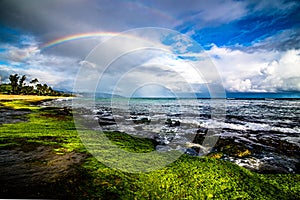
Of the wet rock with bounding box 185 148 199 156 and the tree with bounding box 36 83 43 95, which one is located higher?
the tree with bounding box 36 83 43 95

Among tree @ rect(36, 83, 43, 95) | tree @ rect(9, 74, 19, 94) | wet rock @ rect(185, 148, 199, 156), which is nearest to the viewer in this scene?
wet rock @ rect(185, 148, 199, 156)

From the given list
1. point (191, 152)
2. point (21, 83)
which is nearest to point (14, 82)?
point (21, 83)

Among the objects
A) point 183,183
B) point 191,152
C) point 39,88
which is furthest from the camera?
point 39,88

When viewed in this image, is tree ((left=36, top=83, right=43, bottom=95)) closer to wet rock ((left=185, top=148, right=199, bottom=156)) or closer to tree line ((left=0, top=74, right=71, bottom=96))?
tree line ((left=0, top=74, right=71, bottom=96))

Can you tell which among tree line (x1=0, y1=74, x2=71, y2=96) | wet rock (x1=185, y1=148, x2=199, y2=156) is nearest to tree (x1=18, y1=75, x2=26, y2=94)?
tree line (x1=0, y1=74, x2=71, y2=96)

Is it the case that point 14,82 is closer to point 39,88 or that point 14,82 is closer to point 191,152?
point 39,88

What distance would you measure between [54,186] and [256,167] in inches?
331

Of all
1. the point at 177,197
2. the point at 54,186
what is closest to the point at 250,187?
the point at 177,197

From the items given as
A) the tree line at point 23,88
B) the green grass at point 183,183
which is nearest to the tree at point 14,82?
the tree line at point 23,88

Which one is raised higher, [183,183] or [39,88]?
[39,88]

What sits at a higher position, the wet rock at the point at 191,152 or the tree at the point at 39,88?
the tree at the point at 39,88

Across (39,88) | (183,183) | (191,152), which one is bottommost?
(191,152)

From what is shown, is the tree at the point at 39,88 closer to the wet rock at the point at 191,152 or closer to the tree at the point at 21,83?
the tree at the point at 21,83

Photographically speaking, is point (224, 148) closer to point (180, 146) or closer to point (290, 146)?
point (180, 146)
